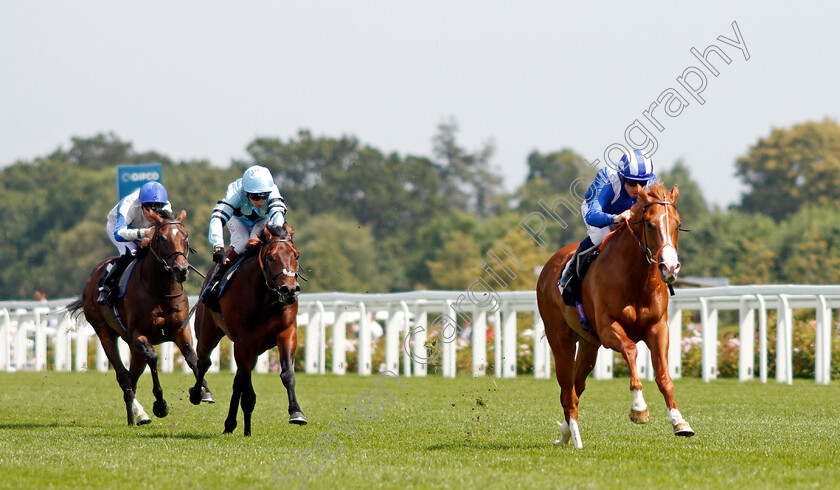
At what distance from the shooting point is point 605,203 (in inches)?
313

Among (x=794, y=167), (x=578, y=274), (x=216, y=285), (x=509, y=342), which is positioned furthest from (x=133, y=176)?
(x=794, y=167)

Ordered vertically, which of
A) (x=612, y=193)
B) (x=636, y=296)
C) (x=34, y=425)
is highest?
(x=612, y=193)

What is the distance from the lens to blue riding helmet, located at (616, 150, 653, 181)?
25.3 ft

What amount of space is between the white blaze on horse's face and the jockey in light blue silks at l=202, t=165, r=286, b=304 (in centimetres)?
313

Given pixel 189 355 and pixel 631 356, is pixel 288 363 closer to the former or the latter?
pixel 189 355

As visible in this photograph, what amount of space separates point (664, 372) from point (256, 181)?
12.1ft

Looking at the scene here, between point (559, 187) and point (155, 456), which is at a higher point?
point (559, 187)

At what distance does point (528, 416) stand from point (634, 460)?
343cm

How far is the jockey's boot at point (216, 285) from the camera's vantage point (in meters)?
9.34

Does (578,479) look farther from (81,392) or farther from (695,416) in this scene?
(81,392)

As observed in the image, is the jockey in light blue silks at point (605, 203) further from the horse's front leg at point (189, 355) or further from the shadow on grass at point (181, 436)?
the horse's front leg at point (189, 355)

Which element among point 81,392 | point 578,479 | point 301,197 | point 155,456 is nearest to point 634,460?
point 578,479

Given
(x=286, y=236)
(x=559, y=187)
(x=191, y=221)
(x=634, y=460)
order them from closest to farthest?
(x=634, y=460) → (x=286, y=236) → (x=191, y=221) → (x=559, y=187)

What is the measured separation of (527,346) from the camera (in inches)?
707
